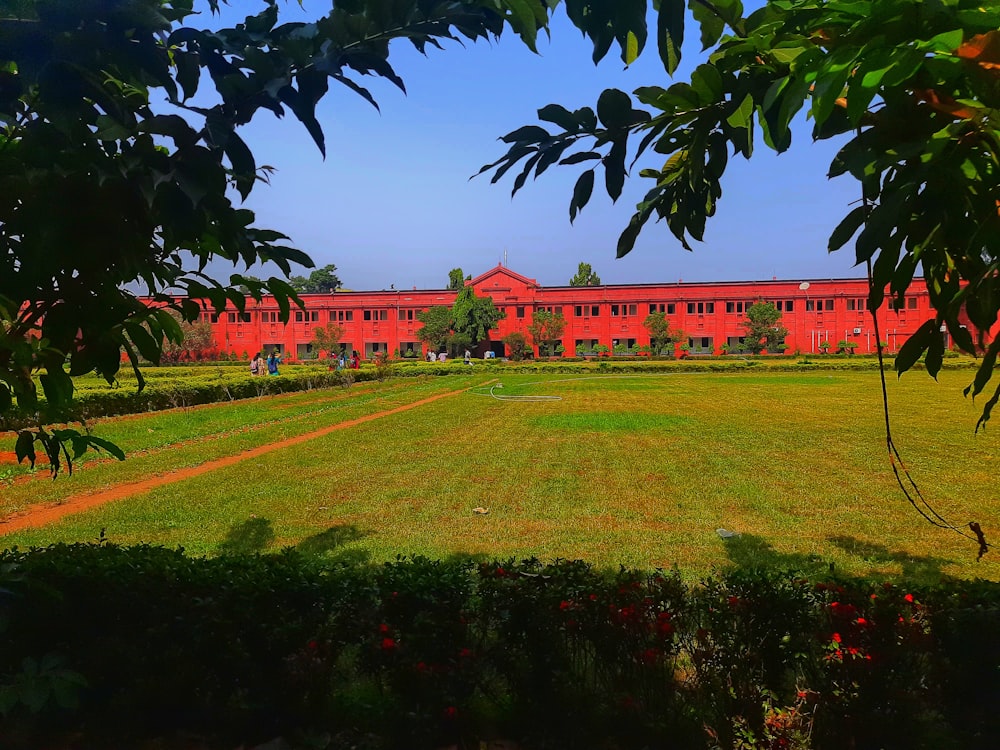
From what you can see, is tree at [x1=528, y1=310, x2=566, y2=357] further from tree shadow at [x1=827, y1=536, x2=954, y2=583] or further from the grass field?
tree shadow at [x1=827, y1=536, x2=954, y2=583]

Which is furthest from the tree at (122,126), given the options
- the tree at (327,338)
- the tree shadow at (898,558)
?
the tree at (327,338)

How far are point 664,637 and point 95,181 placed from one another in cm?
250

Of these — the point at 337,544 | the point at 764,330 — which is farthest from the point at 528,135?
the point at 764,330

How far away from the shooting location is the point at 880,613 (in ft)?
8.24

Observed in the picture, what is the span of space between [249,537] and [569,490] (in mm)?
3639

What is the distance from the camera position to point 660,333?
53.9m

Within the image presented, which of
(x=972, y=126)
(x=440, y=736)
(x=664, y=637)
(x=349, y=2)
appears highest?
(x=349, y=2)

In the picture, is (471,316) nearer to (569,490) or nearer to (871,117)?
(569,490)

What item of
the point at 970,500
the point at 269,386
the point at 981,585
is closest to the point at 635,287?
the point at 269,386

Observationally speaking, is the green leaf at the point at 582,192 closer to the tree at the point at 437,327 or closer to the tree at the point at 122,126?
the tree at the point at 122,126

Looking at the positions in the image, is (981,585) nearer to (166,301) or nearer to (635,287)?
(166,301)

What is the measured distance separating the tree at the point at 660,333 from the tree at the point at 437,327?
18.3 meters

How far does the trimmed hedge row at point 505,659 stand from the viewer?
231cm

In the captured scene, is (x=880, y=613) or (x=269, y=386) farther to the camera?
(x=269, y=386)
